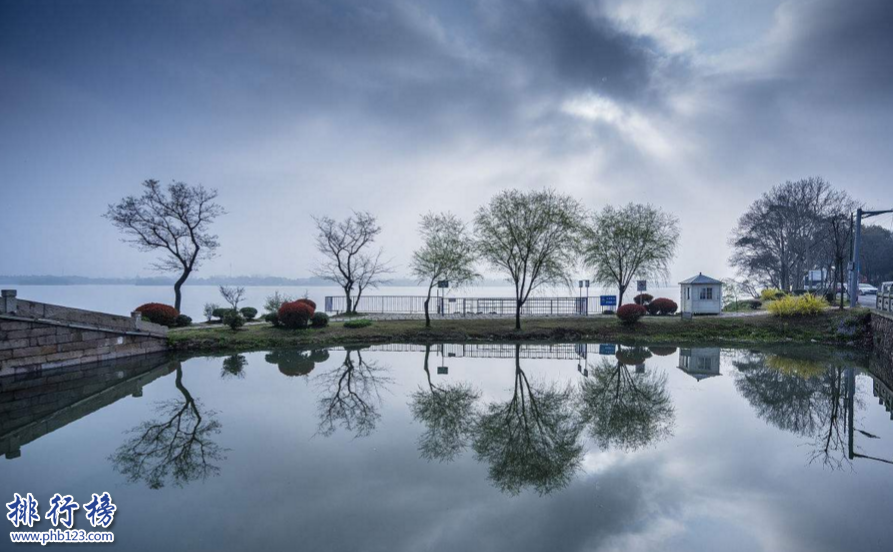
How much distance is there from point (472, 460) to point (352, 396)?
214 inches

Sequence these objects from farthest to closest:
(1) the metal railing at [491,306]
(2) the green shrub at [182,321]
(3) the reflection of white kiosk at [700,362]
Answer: (1) the metal railing at [491,306] < (2) the green shrub at [182,321] < (3) the reflection of white kiosk at [700,362]

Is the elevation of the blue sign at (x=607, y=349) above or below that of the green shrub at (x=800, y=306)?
below

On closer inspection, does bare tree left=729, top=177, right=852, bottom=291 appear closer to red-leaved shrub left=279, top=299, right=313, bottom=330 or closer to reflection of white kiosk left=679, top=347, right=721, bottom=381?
reflection of white kiosk left=679, top=347, right=721, bottom=381

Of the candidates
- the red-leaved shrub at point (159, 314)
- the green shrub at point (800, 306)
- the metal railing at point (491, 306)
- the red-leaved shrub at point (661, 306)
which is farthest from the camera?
the metal railing at point (491, 306)

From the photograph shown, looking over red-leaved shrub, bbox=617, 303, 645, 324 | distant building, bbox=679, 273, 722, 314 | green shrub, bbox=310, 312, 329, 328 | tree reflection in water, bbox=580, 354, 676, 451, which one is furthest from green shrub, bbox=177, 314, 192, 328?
distant building, bbox=679, 273, 722, 314

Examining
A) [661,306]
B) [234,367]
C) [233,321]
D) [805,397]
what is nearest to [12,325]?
[234,367]

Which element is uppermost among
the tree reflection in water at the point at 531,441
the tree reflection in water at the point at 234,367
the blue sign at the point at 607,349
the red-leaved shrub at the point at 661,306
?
the red-leaved shrub at the point at 661,306

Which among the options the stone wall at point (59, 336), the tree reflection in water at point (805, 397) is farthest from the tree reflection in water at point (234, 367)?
the tree reflection in water at point (805, 397)

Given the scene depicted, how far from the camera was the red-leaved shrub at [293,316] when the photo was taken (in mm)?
21812

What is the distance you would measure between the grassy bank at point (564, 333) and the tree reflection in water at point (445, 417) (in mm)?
10096

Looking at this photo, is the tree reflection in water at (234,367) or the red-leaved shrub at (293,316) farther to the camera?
the red-leaved shrub at (293,316)

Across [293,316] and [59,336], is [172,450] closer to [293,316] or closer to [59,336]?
[59,336]

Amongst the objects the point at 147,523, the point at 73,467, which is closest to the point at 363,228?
the point at 73,467

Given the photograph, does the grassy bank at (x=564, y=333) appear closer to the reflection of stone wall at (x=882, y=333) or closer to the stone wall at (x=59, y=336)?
the reflection of stone wall at (x=882, y=333)
